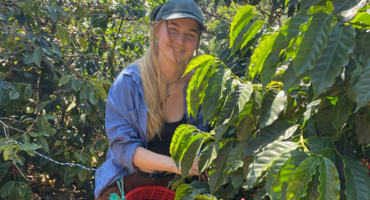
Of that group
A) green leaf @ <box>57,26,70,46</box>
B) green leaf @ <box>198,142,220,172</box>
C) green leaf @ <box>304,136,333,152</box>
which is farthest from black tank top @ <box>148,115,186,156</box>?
green leaf @ <box>57,26,70,46</box>

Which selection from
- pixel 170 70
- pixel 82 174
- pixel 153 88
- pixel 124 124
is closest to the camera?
pixel 124 124

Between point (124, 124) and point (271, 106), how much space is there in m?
0.97

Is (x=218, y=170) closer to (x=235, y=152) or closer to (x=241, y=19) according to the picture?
(x=235, y=152)

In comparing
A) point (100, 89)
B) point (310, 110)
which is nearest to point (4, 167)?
point (100, 89)

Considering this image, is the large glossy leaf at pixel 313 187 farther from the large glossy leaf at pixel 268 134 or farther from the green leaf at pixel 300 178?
the large glossy leaf at pixel 268 134

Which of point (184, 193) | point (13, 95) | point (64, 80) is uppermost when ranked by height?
point (184, 193)

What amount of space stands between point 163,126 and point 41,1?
1.72 meters

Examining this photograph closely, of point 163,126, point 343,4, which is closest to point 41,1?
point 163,126

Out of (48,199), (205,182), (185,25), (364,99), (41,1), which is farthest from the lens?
(48,199)

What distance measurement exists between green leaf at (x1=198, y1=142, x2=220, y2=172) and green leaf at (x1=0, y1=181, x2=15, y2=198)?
6.93 ft

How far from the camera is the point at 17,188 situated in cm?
278

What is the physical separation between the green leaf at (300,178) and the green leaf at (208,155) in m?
0.42

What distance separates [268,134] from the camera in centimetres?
106

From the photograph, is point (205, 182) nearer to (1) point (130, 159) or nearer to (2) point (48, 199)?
(1) point (130, 159)
